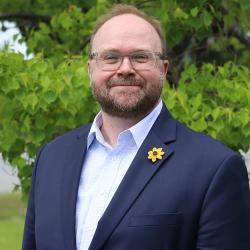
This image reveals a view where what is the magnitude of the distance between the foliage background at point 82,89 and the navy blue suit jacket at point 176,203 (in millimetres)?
2634

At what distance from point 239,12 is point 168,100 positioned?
2055mm

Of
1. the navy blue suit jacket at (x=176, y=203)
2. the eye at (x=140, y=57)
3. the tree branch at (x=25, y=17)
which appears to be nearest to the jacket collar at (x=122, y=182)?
the navy blue suit jacket at (x=176, y=203)

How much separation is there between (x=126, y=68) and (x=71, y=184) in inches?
20.0

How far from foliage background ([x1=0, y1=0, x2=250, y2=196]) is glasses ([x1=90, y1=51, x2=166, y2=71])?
2.57 meters

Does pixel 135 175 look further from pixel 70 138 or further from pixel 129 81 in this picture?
pixel 70 138

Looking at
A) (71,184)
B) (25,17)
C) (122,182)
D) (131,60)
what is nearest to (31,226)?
(71,184)

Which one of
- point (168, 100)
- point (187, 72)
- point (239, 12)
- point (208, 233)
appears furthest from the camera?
A: point (239, 12)

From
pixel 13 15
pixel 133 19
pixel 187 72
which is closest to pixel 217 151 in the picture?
pixel 133 19

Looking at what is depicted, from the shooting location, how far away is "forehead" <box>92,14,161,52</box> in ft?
9.39

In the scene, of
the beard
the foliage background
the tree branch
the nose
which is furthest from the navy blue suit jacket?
the tree branch

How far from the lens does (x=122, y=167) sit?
2.83 meters

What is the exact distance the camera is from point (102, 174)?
9.33ft

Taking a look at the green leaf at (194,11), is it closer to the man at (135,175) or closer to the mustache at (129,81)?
the man at (135,175)

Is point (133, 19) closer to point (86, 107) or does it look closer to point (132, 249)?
point (132, 249)
